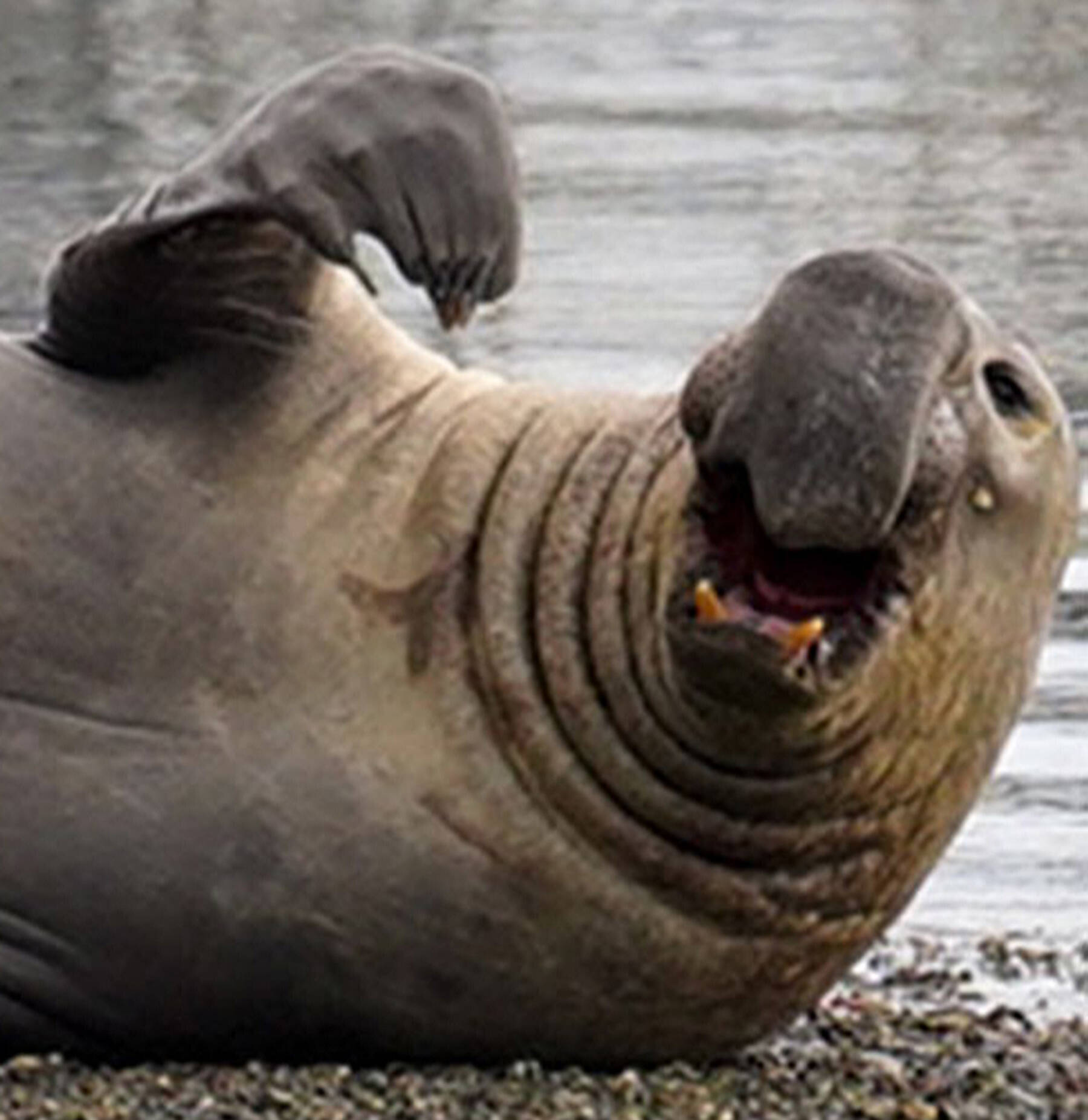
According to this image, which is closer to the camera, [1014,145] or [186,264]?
[186,264]

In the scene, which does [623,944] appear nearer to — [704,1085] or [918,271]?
[704,1085]

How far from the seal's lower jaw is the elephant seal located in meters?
0.14

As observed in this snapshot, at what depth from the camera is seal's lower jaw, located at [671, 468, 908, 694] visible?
22.2 ft

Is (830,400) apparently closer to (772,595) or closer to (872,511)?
(872,511)

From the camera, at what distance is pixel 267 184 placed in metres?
7.12

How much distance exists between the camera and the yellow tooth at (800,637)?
6754mm

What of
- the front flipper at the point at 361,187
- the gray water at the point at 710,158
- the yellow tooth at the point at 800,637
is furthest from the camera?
the gray water at the point at 710,158

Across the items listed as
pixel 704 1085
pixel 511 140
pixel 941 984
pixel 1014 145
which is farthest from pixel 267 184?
pixel 1014 145

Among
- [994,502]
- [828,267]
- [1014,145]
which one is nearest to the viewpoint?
[828,267]

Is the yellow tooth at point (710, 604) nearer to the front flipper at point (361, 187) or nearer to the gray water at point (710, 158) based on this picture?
the front flipper at point (361, 187)

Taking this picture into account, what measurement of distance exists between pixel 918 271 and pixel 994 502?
44 centimetres

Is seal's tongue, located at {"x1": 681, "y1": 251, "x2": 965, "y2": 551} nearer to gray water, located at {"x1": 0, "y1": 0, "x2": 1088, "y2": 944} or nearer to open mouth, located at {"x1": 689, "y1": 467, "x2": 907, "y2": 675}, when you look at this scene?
open mouth, located at {"x1": 689, "y1": 467, "x2": 907, "y2": 675}

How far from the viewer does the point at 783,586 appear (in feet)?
22.2

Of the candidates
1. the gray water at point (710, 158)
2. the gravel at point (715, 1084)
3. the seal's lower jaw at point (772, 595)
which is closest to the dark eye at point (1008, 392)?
the seal's lower jaw at point (772, 595)
